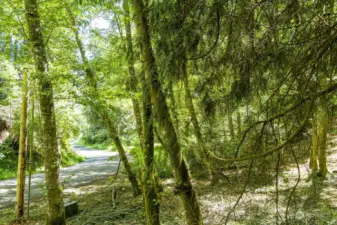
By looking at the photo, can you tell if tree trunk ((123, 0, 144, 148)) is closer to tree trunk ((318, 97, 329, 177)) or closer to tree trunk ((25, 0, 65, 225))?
tree trunk ((25, 0, 65, 225))

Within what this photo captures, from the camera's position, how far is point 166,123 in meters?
2.12

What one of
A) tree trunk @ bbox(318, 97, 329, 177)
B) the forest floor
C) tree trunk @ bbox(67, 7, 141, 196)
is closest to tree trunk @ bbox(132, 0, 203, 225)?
the forest floor

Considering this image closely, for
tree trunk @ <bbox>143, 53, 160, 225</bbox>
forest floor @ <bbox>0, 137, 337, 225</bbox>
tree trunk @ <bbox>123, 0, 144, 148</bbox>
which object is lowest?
forest floor @ <bbox>0, 137, 337, 225</bbox>

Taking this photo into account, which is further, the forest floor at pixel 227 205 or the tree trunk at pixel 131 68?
the forest floor at pixel 227 205

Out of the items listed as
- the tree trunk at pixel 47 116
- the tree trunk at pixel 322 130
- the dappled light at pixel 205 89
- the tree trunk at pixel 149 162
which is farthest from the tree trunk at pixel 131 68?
the tree trunk at pixel 322 130

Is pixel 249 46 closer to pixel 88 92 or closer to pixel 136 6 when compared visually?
pixel 136 6

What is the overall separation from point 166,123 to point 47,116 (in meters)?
2.45

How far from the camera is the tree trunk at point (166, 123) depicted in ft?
6.75

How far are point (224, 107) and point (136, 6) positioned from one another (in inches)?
46.3

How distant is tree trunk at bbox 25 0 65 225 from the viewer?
3477 mm

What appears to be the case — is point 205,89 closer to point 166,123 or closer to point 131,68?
point 166,123

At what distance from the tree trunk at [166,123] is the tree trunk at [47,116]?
1.99 meters

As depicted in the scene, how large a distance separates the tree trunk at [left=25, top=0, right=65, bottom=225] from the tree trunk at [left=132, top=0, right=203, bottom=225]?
1994 millimetres

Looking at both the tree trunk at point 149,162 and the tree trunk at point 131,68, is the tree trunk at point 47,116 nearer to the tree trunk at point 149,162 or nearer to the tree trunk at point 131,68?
the tree trunk at point 131,68
